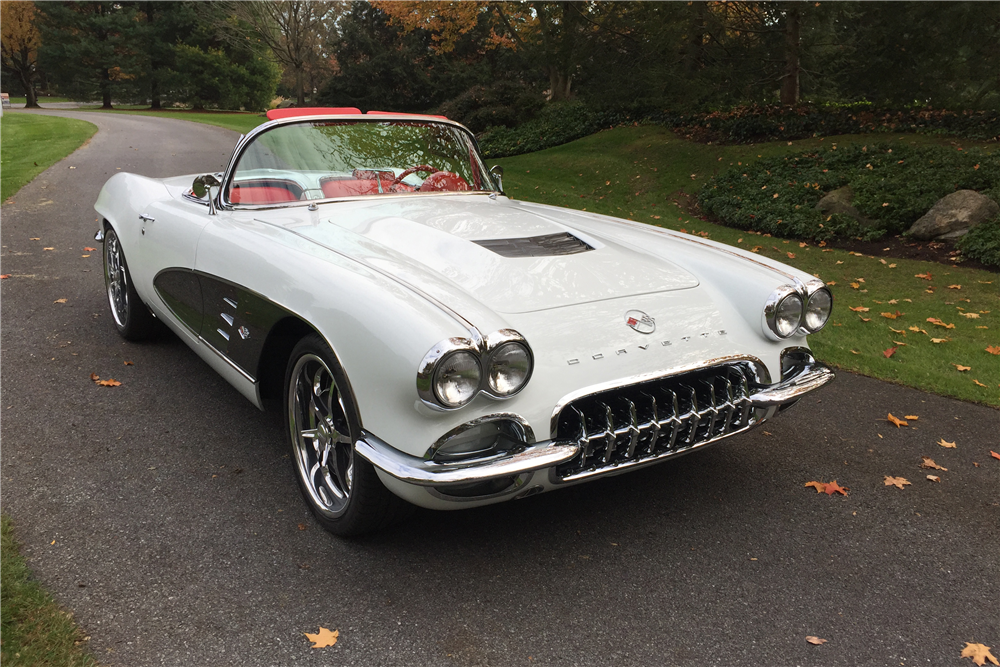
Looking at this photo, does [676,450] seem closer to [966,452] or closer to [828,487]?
[828,487]

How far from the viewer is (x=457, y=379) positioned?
2145 mm

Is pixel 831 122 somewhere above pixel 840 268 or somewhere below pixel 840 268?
above

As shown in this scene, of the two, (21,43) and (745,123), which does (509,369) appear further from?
(21,43)

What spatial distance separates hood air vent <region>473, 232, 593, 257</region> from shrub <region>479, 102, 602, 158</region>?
15189 mm

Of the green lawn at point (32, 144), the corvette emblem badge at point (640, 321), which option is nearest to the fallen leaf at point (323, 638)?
the corvette emblem badge at point (640, 321)

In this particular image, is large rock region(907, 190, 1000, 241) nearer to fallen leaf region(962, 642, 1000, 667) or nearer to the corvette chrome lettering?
the corvette chrome lettering

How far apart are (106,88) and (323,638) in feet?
149

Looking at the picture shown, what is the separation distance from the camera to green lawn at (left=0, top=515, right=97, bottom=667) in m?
2.01

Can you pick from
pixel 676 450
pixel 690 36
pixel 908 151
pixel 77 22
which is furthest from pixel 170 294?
pixel 77 22

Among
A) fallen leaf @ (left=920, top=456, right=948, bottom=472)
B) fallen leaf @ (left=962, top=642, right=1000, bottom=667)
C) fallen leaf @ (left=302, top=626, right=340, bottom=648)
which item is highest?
fallen leaf @ (left=920, top=456, right=948, bottom=472)

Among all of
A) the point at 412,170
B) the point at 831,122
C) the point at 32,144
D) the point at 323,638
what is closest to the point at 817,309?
the point at 412,170

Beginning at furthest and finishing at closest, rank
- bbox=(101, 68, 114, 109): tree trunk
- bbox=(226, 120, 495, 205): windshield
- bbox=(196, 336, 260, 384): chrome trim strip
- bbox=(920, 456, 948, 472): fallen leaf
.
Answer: bbox=(101, 68, 114, 109): tree trunk < bbox=(226, 120, 495, 205): windshield < bbox=(920, 456, 948, 472): fallen leaf < bbox=(196, 336, 260, 384): chrome trim strip

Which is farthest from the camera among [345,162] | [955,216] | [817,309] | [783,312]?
[955,216]

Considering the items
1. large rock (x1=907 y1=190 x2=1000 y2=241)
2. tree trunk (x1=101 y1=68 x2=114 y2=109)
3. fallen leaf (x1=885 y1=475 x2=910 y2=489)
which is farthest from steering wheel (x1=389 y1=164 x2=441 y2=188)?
tree trunk (x1=101 y1=68 x2=114 y2=109)
